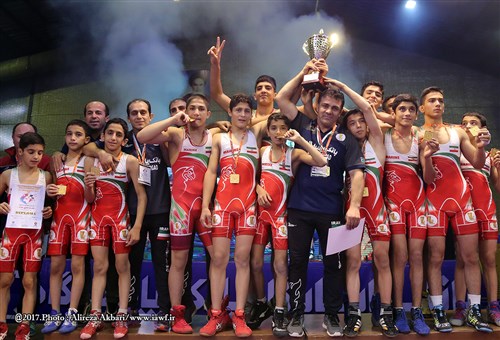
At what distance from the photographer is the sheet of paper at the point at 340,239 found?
2977 mm

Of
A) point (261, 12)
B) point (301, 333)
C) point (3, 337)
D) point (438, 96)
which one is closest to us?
point (301, 333)

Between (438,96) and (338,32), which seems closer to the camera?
(438,96)

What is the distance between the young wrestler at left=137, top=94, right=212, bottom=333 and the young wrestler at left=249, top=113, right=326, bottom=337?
1.44 ft

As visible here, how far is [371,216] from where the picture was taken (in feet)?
10.5

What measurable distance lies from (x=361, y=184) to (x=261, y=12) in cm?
731

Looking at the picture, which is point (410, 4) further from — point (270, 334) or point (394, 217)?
point (270, 334)

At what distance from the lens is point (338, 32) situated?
9.62m

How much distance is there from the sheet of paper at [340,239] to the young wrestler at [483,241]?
1.15 m

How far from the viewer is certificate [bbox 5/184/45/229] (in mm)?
3275

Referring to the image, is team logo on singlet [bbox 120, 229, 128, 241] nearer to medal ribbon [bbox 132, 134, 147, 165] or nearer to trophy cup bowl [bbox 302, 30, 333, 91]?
medal ribbon [bbox 132, 134, 147, 165]

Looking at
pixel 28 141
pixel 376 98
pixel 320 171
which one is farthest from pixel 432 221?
pixel 28 141

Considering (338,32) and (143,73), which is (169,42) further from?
(338,32)

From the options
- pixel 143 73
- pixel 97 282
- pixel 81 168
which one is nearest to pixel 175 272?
pixel 97 282

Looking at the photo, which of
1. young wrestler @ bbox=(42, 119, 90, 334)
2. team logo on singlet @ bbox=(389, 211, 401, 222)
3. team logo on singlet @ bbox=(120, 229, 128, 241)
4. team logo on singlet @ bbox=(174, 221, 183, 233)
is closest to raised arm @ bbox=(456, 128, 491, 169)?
team logo on singlet @ bbox=(389, 211, 401, 222)
